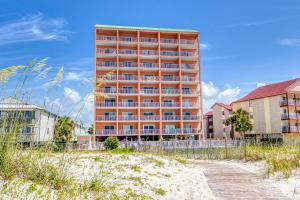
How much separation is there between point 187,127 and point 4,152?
36.2 meters

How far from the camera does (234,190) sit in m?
7.99

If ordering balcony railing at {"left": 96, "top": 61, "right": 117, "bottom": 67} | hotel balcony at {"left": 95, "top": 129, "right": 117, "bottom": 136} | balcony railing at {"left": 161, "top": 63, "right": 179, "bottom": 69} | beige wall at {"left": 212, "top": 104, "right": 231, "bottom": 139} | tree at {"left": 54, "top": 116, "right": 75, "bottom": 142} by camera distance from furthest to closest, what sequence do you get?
beige wall at {"left": 212, "top": 104, "right": 231, "bottom": 139}
balcony railing at {"left": 161, "top": 63, "right": 179, "bottom": 69}
balcony railing at {"left": 96, "top": 61, "right": 117, "bottom": 67}
hotel balcony at {"left": 95, "top": 129, "right": 117, "bottom": 136}
tree at {"left": 54, "top": 116, "right": 75, "bottom": 142}

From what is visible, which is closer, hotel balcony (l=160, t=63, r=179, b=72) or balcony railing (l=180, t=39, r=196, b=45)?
hotel balcony (l=160, t=63, r=179, b=72)

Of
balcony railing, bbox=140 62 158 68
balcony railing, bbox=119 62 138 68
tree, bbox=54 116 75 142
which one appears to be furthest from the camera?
balcony railing, bbox=140 62 158 68

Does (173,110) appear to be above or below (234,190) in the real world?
above

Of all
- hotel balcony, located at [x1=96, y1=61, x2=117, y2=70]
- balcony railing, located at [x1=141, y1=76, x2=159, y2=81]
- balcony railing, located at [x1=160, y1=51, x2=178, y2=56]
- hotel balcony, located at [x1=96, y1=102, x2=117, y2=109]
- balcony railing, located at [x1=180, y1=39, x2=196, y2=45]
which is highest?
balcony railing, located at [x1=180, y1=39, x2=196, y2=45]

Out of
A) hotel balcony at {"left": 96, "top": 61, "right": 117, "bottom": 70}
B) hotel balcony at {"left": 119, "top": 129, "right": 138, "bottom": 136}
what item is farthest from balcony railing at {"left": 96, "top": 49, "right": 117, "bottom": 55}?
hotel balcony at {"left": 119, "top": 129, "right": 138, "bottom": 136}

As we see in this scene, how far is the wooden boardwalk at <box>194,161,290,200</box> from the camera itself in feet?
24.0

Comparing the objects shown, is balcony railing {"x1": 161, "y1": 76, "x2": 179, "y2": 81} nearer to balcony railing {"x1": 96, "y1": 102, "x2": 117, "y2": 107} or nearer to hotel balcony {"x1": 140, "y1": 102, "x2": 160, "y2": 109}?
hotel balcony {"x1": 140, "y1": 102, "x2": 160, "y2": 109}

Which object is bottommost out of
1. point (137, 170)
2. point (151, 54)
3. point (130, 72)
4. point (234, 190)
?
point (234, 190)

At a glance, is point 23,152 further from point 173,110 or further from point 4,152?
point 173,110

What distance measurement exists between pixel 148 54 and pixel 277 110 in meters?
22.4

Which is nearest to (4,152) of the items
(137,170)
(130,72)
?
(137,170)

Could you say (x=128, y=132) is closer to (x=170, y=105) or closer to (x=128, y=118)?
(x=128, y=118)
